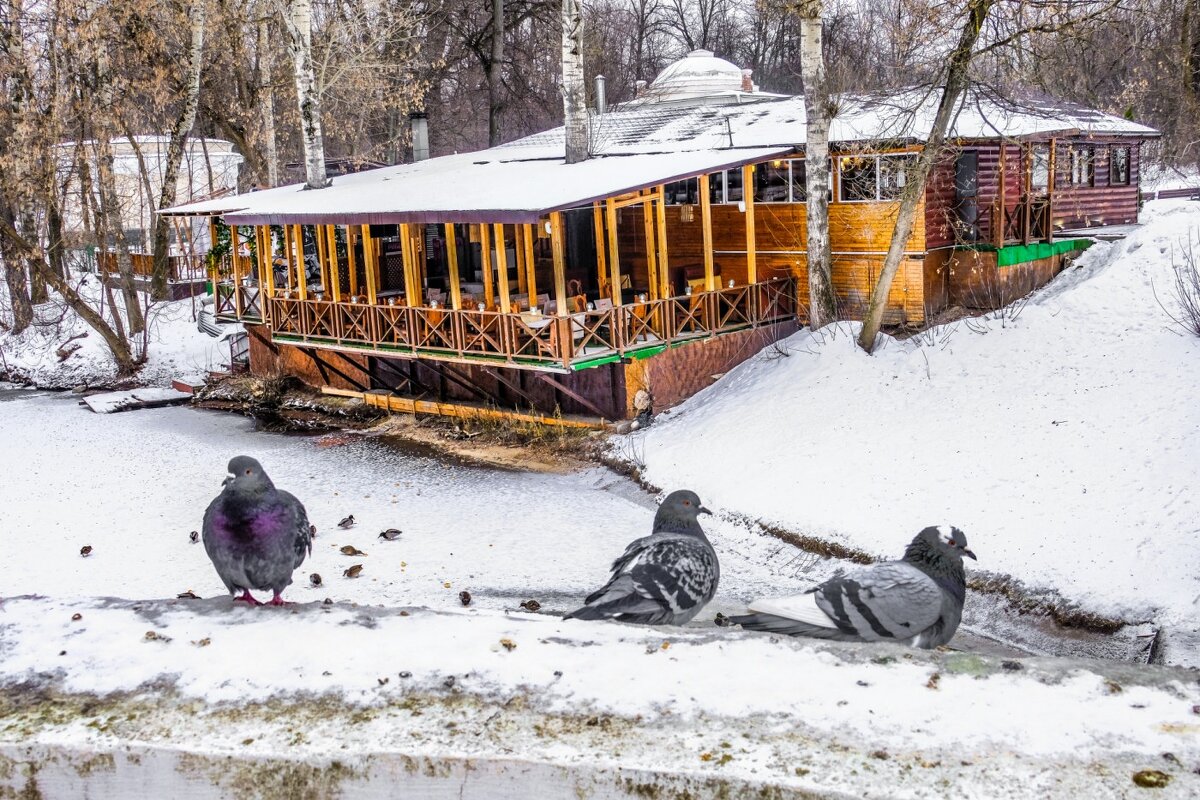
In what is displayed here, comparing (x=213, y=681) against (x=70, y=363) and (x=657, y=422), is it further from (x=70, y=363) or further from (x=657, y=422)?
(x=70, y=363)

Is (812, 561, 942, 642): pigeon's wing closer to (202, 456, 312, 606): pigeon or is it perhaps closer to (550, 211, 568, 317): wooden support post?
(202, 456, 312, 606): pigeon

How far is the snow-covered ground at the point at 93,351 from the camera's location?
2558 centimetres

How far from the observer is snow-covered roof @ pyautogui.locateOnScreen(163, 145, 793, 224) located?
15.6 m

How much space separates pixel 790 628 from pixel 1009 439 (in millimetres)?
7148

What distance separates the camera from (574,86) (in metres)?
19.4

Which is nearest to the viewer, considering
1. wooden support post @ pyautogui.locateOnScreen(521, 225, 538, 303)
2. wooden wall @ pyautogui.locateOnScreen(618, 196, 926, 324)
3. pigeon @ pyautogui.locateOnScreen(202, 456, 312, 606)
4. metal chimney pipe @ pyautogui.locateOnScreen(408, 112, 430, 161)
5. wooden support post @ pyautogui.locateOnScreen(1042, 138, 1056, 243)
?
pigeon @ pyautogui.locateOnScreen(202, 456, 312, 606)

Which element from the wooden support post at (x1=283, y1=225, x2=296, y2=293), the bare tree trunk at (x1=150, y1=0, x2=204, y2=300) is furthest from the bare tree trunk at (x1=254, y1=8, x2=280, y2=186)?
the wooden support post at (x1=283, y1=225, x2=296, y2=293)

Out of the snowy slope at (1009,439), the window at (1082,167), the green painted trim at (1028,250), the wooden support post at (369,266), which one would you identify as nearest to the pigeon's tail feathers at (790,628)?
the snowy slope at (1009,439)

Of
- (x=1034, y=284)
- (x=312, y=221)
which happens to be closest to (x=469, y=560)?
(x=312, y=221)

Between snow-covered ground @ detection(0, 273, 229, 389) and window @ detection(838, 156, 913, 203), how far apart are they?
13614 millimetres

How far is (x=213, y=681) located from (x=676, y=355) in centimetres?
1211

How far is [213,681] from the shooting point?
19.4 feet

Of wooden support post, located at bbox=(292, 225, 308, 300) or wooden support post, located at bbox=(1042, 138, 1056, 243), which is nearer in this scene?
wooden support post, located at bbox=(1042, 138, 1056, 243)

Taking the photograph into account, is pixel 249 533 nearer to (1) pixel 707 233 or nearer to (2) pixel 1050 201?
(1) pixel 707 233
